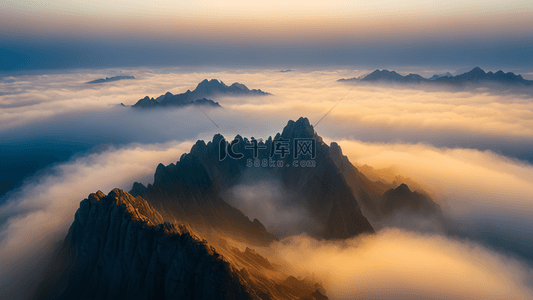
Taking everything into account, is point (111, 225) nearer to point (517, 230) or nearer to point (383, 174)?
point (383, 174)

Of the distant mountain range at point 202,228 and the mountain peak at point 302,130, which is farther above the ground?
the mountain peak at point 302,130

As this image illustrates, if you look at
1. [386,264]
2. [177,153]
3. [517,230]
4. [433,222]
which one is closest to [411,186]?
[433,222]

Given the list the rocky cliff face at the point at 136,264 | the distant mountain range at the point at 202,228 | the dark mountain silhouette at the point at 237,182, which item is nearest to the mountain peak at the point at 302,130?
the dark mountain silhouette at the point at 237,182

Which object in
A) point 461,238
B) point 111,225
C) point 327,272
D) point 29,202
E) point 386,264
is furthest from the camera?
point 29,202

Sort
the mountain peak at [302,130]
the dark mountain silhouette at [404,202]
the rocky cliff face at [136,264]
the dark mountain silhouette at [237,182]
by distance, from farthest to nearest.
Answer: the mountain peak at [302,130], the dark mountain silhouette at [404,202], the dark mountain silhouette at [237,182], the rocky cliff face at [136,264]

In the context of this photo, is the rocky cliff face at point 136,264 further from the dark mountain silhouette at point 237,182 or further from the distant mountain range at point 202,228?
the dark mountain silhouette at point 237,182

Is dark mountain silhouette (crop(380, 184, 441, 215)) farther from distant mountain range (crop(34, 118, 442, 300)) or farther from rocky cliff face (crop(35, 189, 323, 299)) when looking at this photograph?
rocky cliff face (crop(35, 189, 323, 299))
